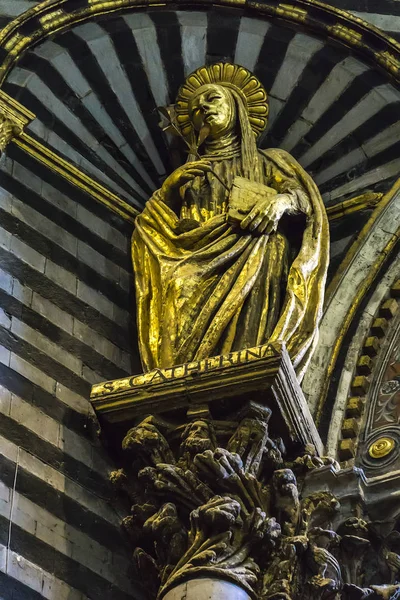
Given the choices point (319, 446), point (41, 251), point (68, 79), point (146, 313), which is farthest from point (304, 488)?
point (68, 79)

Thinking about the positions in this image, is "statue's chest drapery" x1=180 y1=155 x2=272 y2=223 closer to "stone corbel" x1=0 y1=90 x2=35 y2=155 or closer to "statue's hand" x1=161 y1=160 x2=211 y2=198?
"statue's hand" x1=161 y1=160 x2=211 y2=198

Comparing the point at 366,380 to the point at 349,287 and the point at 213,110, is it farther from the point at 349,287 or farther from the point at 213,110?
the point at 213,110

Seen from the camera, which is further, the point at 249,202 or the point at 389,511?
the point at 249,202

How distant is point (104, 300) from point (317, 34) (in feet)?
7.99

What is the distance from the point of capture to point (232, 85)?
9.69m

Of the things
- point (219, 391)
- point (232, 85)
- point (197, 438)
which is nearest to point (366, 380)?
point (219, 391)

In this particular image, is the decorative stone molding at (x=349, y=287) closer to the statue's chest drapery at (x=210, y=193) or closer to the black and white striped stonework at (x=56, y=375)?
the statue's chest drapery at (x=210, y=193)

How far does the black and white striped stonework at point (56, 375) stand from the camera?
7.49 meters

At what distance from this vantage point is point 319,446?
7.90 metres

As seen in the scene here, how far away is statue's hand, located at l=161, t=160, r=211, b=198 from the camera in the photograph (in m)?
9.00

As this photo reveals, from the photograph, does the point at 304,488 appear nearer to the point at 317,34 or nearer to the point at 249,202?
the point at 249,202

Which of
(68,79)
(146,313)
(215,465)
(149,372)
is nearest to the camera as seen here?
(215,465)

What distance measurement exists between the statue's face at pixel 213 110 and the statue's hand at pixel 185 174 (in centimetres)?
30

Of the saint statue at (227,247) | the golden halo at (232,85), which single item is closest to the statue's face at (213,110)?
the saint statue at (227,247)
